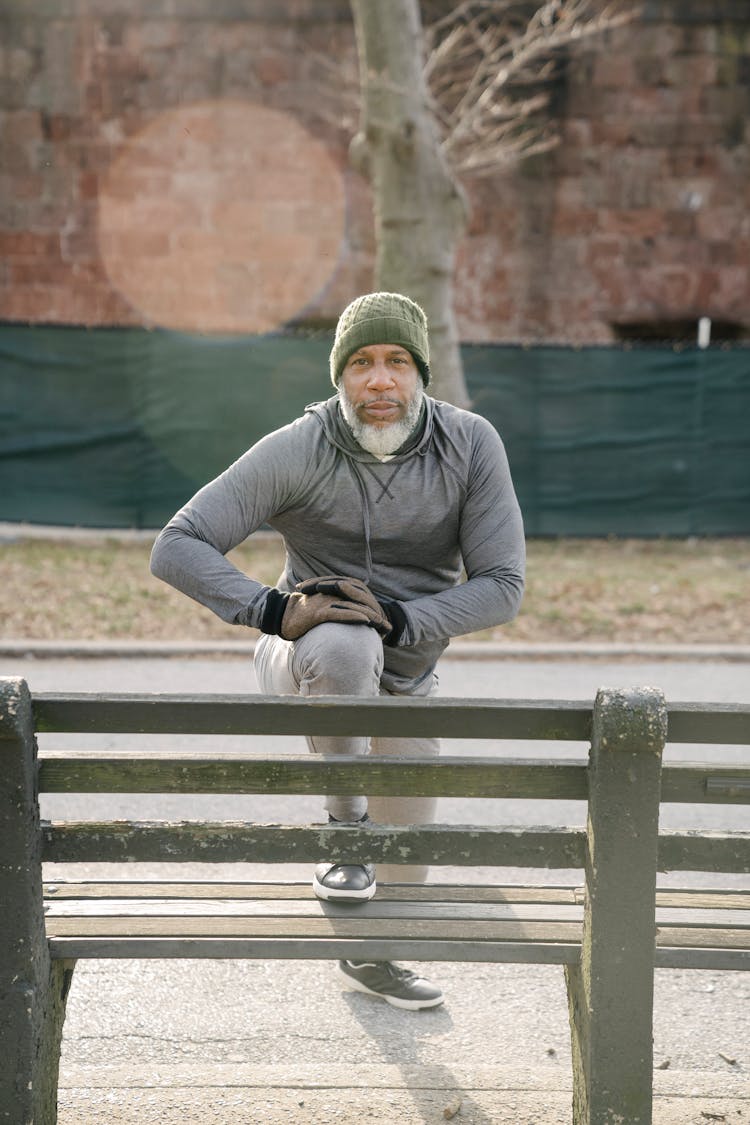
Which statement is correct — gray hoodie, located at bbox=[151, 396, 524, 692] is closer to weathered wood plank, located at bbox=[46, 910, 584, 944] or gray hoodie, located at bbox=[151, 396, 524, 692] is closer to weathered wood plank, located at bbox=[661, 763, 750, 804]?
weathered wood plank, located at bbox=[46, 910, 584, 944]

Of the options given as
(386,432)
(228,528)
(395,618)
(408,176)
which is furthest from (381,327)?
(408,176)

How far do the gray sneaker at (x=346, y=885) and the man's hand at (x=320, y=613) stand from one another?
23.7 inches

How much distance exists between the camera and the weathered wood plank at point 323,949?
252 centimetres

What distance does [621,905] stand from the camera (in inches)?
91.8

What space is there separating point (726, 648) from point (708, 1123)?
20.9 feet

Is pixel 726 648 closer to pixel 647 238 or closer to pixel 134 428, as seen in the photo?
pixel 134 428

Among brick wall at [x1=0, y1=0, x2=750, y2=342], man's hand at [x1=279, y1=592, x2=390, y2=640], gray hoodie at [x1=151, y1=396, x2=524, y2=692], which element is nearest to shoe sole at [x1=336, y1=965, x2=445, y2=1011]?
gray hoodie at [x1=151, y1=396, x2=524, y2=692]

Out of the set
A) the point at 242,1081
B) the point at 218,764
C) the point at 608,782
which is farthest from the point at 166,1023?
the point at 608,782

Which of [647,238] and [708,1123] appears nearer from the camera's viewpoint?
[708,1123]

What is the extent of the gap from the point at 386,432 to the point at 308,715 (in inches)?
54.5

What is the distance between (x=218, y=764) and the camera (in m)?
2.33

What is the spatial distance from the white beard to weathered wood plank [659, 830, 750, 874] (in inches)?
57.8

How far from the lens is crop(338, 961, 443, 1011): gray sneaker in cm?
363

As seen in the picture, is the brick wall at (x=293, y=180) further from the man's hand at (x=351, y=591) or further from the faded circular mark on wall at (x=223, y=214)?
the man's hand at (x=351, y=591)
